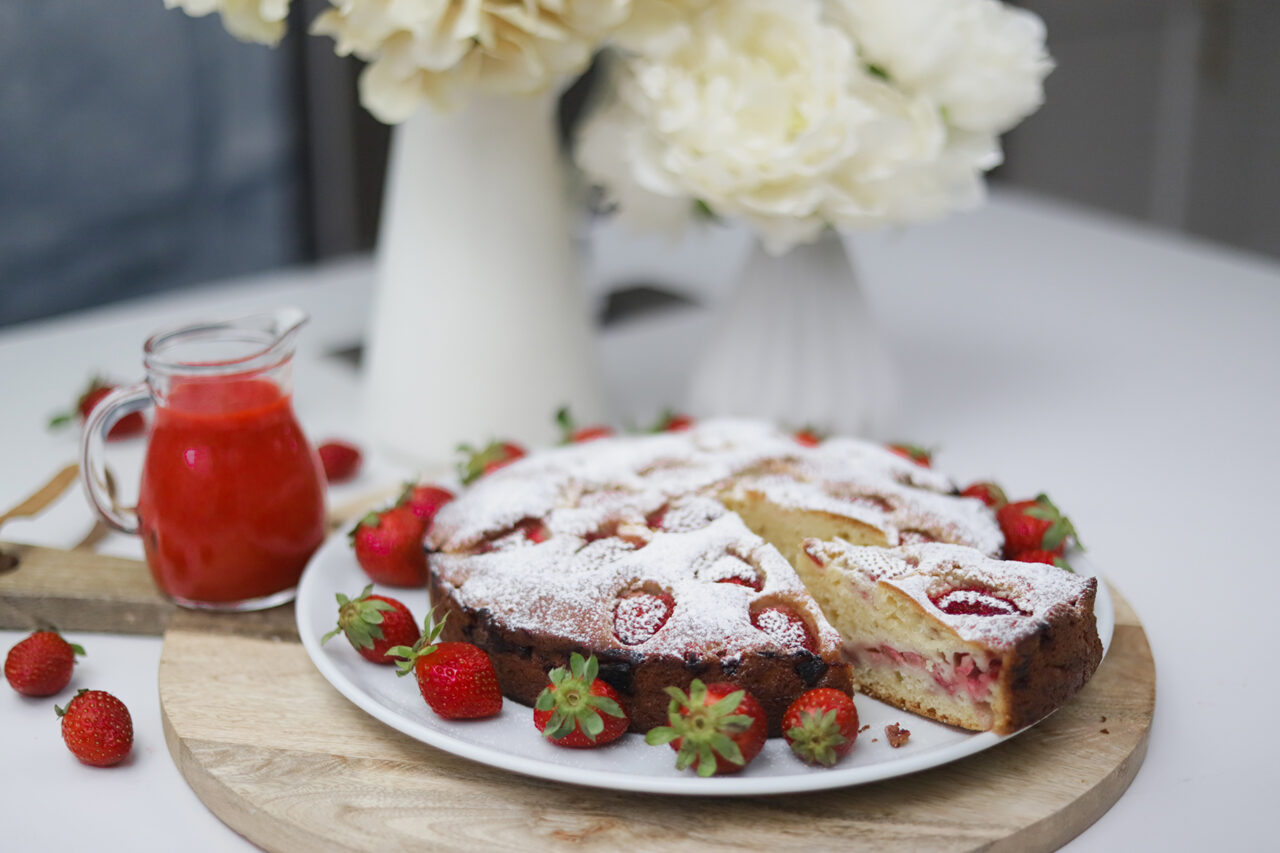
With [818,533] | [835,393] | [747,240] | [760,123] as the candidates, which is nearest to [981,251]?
[747,240]

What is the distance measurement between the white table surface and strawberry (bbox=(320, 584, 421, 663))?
23 cm

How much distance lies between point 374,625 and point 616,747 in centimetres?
32

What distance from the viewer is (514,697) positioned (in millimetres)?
1391

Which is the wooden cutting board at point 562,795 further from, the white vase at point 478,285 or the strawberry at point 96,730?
the white vase at point 478,285

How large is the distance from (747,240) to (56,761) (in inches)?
95.0

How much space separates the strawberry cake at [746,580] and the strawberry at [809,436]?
5.0 inches

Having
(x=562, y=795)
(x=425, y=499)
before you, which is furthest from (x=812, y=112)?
(x=562, y=795)

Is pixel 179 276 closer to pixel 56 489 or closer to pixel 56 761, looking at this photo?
pixel 56 489

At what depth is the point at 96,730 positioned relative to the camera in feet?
4.42

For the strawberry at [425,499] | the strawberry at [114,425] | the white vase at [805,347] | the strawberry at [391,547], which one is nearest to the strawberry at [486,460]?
the strawberry at [425,499]

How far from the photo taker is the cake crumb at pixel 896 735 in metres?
1.30

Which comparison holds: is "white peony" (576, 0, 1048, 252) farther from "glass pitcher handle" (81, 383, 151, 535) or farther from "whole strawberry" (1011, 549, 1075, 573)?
"glass pitcher handle" (81, 383, 151, 535)

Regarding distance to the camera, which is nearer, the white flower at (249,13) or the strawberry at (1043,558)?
the strawberry at (1043,558)

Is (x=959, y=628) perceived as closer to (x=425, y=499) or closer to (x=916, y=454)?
(x=916, y=454)
